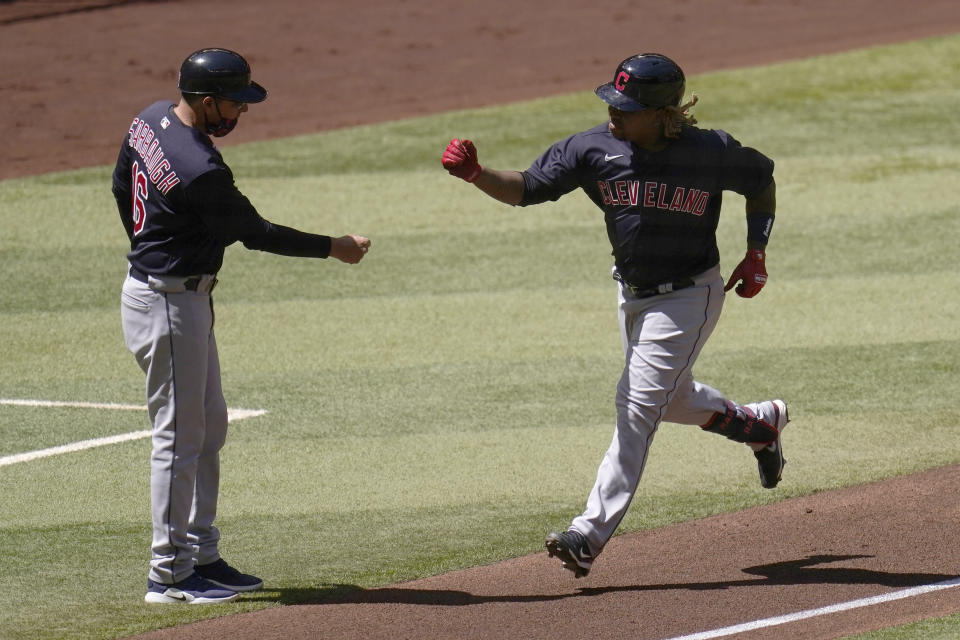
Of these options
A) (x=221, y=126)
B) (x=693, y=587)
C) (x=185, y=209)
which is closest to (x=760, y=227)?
(x=693, y=587)

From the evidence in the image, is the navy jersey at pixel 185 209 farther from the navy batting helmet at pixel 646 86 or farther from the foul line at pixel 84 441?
the foul line at pixel 84 441

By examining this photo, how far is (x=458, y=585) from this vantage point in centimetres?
528

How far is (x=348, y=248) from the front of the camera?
16.6 ft

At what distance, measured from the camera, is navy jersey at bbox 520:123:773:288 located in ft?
17.2

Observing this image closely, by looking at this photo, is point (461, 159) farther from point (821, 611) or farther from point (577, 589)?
point (821, 611)

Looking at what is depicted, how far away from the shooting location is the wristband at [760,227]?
5.58 m

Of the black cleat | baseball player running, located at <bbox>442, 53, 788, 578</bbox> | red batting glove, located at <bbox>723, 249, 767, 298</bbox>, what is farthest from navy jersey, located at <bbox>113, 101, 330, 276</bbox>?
red batting glove, located at <bbox>723, 249, 767, 298</bbox>

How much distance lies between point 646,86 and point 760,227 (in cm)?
84

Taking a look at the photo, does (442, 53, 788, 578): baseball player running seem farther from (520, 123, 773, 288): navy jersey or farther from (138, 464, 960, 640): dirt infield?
(138, 464, 960, 640): dirt infield

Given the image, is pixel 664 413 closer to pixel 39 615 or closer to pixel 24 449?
pixel 39 615

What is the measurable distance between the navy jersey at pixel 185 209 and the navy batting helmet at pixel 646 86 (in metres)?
1.25

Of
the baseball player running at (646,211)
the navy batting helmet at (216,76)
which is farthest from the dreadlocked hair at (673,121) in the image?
the navy batting helmet at (216,76)

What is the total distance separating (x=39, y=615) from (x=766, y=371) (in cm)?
468

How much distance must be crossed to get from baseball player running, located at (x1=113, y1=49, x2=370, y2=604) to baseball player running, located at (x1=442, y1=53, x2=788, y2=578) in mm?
835
